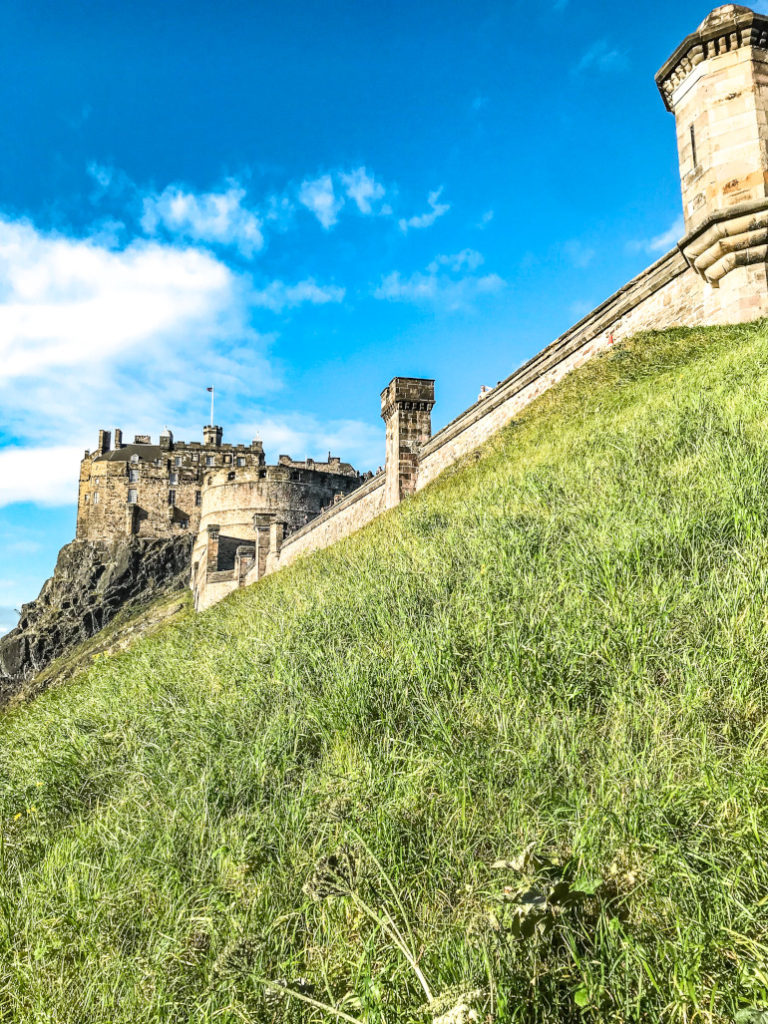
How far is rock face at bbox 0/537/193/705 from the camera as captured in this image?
55.4 m

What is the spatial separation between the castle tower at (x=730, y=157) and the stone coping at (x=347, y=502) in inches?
447

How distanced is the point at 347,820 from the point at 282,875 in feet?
1.04

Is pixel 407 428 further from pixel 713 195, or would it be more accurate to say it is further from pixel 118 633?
Result: pixel 118 633

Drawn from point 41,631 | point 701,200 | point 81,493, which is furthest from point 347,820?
point 81,493

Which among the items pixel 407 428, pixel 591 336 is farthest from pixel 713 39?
pixel 407 428

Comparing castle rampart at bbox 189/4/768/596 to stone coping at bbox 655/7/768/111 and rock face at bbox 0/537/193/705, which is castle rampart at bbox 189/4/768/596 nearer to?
stone coping at bbox 655/7/768/111

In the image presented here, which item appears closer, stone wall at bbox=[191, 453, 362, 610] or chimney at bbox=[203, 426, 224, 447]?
stone wall at bbox=[191, 453, 362, 610]

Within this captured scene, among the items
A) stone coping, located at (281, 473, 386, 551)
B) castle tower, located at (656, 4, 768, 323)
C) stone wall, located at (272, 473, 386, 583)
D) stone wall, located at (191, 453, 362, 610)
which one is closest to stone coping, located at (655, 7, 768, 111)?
castle tower, located at (656, 4, 768, 323)

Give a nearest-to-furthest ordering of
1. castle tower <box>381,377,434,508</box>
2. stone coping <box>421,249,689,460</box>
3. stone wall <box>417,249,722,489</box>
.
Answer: stone wall <box>417,249,722,489</box> < stone coping <box>421,249,689,460</box> < castle tower <box>381,377,434,508</box>

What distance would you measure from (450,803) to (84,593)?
60.6m

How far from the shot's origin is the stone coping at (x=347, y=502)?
73.2 ft

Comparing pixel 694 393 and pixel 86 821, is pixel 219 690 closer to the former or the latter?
pixel 86 821

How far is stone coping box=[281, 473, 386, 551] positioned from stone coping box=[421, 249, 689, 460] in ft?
13.1

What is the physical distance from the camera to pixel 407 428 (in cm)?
1930
